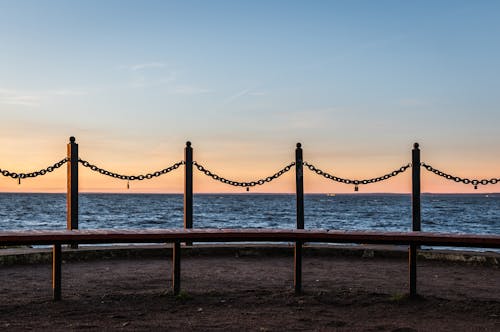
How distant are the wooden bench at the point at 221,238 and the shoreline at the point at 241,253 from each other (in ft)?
11.7

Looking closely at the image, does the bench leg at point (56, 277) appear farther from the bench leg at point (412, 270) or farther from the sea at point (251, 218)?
the sea at point (251, 218)

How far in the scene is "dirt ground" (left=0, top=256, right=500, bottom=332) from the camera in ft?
16.6

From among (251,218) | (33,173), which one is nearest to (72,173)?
(33,173)

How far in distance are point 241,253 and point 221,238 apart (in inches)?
163

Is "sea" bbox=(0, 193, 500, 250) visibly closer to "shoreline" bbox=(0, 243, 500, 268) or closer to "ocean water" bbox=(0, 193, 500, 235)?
"ocean water" bbox=(0, 193, 500, 235)

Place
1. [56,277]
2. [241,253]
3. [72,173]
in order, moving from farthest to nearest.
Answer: [241,253] < [72,173] < [56,277]

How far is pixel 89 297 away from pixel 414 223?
5.86 meters

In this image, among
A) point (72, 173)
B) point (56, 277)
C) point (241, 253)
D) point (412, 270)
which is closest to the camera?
point (56, 277)

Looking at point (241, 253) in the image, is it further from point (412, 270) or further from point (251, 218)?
point (251, 218)

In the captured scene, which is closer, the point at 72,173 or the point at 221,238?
the point at 221,238

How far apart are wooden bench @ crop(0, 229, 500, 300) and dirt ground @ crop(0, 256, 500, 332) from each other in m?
0.38

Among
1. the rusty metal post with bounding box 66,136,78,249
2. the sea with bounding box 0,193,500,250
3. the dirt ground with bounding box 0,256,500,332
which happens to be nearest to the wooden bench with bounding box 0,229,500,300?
the dirt ground with bounding box 0,256,500,332

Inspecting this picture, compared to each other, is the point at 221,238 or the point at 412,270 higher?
the point at 221,238

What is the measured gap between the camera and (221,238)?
6.06 meters
